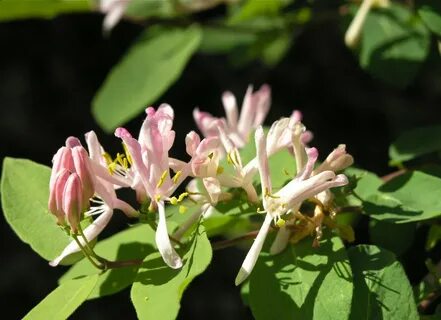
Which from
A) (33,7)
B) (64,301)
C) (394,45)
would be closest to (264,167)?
(64,301)

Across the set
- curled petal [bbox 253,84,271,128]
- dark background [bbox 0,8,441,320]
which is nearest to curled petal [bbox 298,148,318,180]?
curled petal [bbox 253,84,271,128]

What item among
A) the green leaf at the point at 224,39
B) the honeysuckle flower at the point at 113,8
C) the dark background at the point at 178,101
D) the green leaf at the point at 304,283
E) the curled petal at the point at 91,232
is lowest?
the dark background at the point at 178,101

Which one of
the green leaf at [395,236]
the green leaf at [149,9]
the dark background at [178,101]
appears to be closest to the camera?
the green leaf at [395,236]

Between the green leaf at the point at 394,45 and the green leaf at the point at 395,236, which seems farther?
the green leaf at the point at 394,45

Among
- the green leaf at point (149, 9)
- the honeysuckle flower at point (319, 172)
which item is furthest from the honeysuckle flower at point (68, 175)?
the green leaf at point (149, 9)

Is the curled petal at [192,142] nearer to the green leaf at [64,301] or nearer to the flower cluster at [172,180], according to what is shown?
the flower cluster at [172,180]

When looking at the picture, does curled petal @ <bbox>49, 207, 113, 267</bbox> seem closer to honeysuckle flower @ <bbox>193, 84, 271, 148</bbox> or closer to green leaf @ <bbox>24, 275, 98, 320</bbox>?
green leaf @ <bbox>24, 275, 98, 320</bbox>
